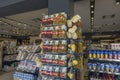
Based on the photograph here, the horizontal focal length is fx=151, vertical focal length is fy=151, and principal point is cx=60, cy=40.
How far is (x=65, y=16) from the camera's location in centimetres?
396

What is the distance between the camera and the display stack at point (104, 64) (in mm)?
4887

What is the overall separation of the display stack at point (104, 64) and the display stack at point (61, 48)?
1.25 meters

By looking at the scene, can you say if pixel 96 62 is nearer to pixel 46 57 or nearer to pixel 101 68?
pixel 101 68

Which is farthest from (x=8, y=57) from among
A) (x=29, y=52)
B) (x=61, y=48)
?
(x=61, y=48)

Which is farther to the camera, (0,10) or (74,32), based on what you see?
(0,10)

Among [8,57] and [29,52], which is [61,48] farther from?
[8,57]

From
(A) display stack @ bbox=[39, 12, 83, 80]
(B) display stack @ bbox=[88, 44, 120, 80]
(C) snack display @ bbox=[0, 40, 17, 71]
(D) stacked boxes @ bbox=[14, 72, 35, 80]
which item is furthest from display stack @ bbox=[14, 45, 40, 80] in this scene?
(C) snack display @ bbox=[0, 40, 17, 71]

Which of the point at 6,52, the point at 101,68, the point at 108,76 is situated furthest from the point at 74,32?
the point at 6,52

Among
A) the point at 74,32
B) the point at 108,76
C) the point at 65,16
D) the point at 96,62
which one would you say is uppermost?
the point at 65,16

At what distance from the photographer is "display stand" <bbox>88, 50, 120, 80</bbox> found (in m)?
4.89

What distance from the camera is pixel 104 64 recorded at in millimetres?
5102

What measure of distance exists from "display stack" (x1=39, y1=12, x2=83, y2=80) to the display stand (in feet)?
4.09

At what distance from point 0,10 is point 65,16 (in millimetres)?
3641

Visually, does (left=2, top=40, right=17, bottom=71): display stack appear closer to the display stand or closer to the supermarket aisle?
the supermarket aisle
